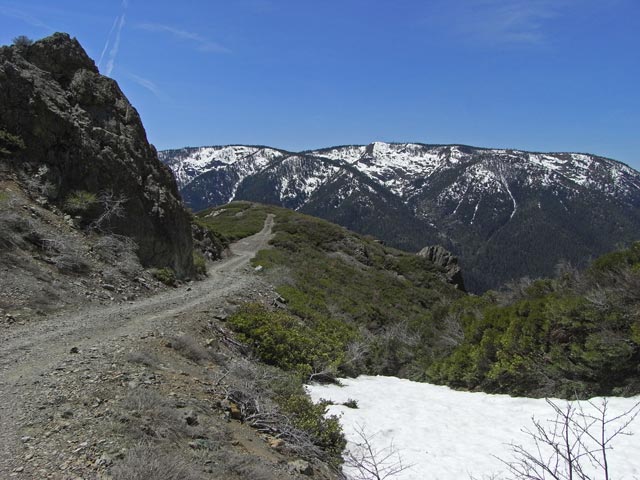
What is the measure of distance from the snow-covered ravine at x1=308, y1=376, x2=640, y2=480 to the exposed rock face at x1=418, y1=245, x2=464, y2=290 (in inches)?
2502

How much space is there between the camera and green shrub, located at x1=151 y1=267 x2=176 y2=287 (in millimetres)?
17953

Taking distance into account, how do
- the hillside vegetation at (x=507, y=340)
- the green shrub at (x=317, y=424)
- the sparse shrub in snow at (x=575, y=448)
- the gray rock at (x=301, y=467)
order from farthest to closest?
1. the hillside vegetation at (x=507, y=340)
2. the green shrub at (x=317, y=424)
3. the sparse shrub in snow at (x=575, y=448)
4. the gray rock at (x=301, y=467)

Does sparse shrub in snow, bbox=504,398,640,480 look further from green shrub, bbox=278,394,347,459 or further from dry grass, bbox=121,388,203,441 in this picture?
dry grass, bbox=121,388,203,441

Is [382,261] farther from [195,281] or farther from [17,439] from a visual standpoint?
[17,439]

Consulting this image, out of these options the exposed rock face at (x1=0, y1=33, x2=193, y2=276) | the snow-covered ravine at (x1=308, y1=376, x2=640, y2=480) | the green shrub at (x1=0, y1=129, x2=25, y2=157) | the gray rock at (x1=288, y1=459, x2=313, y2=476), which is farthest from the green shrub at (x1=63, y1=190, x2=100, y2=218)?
the gray rock at (x1=288, y1=459, x2=313, y2=476)

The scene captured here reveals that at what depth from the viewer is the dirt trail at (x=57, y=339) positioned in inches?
217

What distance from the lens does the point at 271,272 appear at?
108 ft

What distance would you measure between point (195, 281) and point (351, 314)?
32.0 ft

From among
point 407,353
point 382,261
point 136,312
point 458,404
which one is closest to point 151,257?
point 136,312

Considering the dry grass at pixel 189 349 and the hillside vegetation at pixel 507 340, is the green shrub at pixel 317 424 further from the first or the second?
the hillside vegetation at pixel 507 340

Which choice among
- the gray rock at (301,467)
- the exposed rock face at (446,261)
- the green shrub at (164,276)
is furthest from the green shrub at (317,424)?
the exposed rock face at (446,261)

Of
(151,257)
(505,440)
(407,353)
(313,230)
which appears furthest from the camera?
(313,230)

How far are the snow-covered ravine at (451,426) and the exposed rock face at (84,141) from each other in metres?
11.9

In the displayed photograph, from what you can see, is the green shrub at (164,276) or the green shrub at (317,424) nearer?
the green shrub at (317,424)
